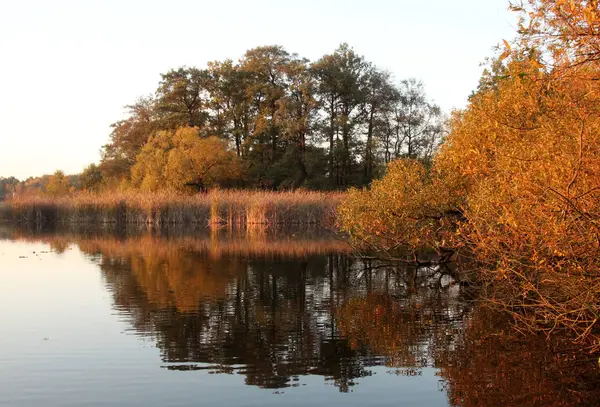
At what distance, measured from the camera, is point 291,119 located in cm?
6047

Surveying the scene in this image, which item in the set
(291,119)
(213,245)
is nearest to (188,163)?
(291,119)

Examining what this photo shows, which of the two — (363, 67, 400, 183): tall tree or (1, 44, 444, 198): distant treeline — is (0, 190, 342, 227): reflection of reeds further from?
(363, 67, 400, 183): tall tree

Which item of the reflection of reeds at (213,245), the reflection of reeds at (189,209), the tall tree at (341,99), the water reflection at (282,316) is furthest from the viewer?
the tall tree at (341,99)

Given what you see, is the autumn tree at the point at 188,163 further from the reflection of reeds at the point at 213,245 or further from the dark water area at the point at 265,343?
the dark water area at the point at 265,343

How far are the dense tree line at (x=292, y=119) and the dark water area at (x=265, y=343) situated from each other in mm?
42061

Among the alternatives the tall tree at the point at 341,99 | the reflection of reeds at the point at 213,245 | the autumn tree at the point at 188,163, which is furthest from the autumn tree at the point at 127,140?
the reflection of reeds at the point at 213,245

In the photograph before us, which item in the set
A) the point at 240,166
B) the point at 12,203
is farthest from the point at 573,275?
the point at 240,166

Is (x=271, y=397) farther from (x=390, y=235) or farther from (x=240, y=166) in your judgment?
(x=240, y=166)

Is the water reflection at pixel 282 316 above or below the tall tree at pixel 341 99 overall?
below

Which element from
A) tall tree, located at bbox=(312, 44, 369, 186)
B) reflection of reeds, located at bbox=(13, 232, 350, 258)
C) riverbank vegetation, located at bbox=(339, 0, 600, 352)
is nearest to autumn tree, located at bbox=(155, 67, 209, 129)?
tall tree, located at bbox=(312, 44, 369, 186)

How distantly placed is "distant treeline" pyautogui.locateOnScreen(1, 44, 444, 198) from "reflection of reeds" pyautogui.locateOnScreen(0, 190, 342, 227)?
12685 millimetres

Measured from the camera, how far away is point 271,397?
7859 mm

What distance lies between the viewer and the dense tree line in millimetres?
61000

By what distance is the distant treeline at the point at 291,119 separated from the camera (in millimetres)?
60938
